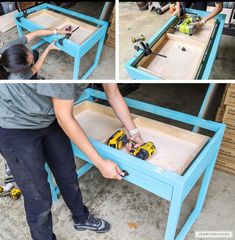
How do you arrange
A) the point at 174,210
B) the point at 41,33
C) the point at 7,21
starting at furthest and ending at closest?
the point at 174,210 < the point at 41,33 < the point at 7,21

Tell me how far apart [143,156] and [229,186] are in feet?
2.14

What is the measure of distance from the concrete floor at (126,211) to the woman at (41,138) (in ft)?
0.72

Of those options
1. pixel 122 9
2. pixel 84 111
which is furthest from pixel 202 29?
pixel 122 9

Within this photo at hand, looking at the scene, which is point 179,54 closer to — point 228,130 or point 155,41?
point 155,41

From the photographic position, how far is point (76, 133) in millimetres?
770

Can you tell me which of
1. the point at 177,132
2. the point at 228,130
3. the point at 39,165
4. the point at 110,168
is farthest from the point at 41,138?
the point at 228,130

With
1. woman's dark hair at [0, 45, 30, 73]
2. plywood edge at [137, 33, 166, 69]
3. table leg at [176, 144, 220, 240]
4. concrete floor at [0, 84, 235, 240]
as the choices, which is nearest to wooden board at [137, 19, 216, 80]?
plywood edge at [137, 33, 166, 69]

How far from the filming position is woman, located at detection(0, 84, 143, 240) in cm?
72

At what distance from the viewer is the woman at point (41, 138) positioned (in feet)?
2.38

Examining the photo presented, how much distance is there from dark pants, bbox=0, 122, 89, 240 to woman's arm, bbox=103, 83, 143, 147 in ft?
0.65

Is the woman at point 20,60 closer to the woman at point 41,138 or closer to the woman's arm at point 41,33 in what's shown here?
the woman's arm at point 41,33

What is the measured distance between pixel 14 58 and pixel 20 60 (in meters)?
0.01

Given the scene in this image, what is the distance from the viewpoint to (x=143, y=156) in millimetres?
859

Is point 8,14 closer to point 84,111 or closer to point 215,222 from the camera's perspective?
point 84,111
